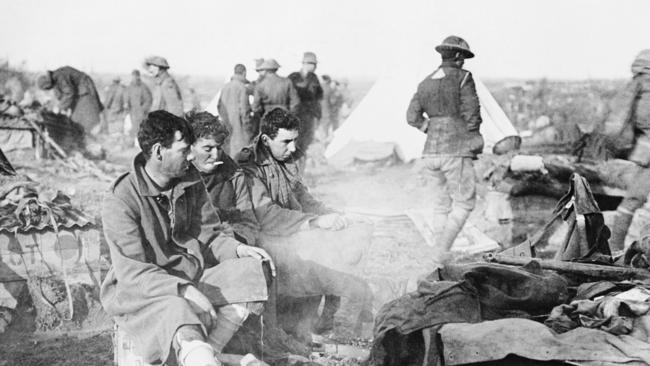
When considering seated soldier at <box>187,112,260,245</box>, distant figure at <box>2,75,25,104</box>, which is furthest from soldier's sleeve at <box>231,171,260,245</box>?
distant figure at <box>2,75,25,104</box>

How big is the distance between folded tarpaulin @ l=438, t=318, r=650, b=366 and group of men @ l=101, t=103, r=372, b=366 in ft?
2.71

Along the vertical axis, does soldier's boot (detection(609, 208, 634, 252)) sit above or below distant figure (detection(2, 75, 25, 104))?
above

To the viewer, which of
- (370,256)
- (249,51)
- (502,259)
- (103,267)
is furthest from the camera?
(249,51)

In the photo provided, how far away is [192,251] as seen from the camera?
9.55 feet

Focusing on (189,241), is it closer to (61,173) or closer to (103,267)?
(103,267)

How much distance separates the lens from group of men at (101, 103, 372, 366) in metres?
2.51

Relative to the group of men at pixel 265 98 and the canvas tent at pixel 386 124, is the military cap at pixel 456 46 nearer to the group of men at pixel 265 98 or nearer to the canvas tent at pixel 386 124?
Answer: the group of men at pixel 265 98

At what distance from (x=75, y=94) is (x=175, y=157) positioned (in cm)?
933

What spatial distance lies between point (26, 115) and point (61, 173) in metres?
1.40

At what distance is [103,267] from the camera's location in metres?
4.24

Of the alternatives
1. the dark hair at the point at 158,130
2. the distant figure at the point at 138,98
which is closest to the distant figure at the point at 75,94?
the distant figure at the point at 138,98

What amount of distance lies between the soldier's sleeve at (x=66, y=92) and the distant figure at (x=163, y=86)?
2498 mm

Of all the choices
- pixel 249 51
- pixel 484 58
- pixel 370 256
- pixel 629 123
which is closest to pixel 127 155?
pixel 249 51

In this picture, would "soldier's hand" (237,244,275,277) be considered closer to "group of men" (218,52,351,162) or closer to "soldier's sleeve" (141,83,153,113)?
"group of men" (218,52,351,162)
